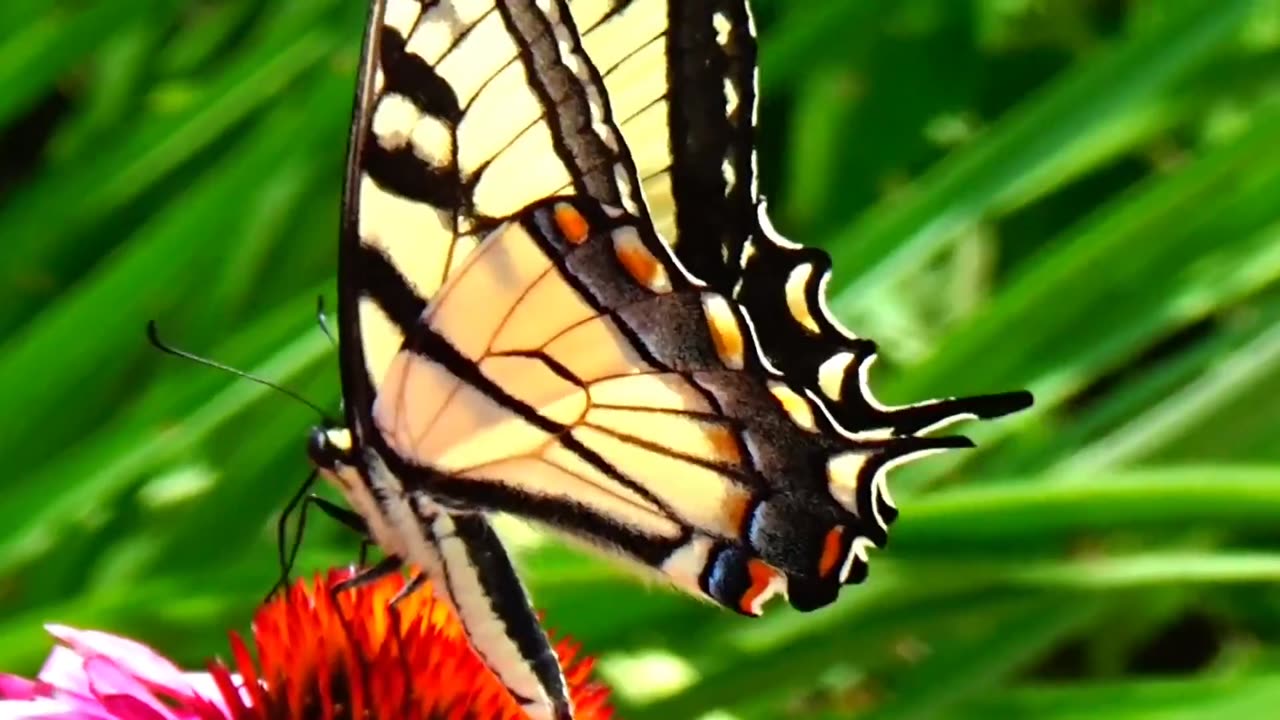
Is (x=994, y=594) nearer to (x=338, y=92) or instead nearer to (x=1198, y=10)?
(x=1198, y=10)

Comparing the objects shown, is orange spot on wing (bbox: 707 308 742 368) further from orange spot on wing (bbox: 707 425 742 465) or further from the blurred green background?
the blurred green background

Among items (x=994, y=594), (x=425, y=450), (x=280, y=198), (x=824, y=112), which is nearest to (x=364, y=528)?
(x=425, y=450)

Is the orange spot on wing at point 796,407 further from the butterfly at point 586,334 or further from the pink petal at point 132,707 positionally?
the pink petal at point 132,707

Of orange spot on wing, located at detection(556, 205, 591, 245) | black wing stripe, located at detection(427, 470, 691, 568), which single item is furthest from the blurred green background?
orange spot on wing, located at detection(556, 205, 591, 245)

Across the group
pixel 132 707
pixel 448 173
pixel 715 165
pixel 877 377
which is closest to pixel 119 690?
pixel 132 707

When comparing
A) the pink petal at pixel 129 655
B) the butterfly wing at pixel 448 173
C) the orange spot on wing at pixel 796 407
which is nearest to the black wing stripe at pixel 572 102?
the butterfly wing at pixel 448 173

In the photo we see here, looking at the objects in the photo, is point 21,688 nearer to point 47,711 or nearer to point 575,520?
point 47,711
